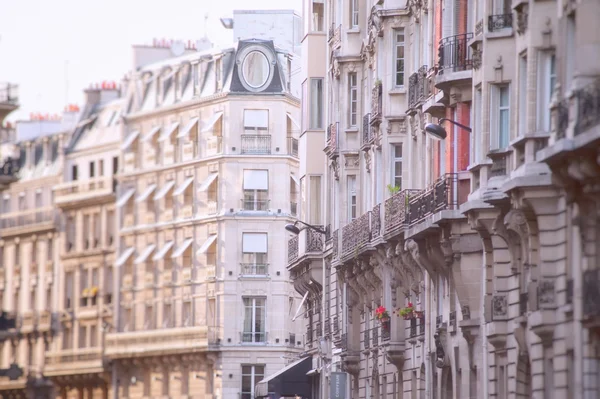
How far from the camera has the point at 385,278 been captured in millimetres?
58156

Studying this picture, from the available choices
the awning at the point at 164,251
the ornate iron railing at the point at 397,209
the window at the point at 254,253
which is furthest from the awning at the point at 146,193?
the ornate iron railing at the point at 397,209

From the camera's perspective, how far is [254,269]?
10450cm

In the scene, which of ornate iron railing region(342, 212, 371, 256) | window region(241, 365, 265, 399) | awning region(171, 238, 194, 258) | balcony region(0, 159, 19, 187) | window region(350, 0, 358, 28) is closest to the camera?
ornate iron railing region(342, 212, 371, 256)

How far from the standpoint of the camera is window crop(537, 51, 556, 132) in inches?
1500

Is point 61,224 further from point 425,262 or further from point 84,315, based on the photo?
A: point 425,262

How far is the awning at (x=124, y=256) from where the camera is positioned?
384ft

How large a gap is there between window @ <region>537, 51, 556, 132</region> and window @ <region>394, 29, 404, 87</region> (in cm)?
1869

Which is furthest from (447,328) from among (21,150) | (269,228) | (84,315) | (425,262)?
(21,150)

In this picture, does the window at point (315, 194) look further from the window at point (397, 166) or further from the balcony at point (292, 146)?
the balcony at point (292, 146)

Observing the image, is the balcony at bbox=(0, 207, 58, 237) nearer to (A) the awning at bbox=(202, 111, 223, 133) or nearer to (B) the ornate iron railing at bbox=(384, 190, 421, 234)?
(A) the awning at bbox=(202, 111, 223, 133)

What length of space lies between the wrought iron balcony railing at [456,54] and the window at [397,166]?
11074mm

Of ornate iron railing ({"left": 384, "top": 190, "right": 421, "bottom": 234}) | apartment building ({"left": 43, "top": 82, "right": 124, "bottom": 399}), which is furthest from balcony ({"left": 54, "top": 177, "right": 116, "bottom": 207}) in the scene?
ornate iron railing ({"left": 384, "top": 190, "right": 421, "bottom": 234})

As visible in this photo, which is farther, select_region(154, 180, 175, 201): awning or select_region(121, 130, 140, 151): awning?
select_region(121, 130, 140, 151): awning

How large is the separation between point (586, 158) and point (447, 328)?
15571mm
